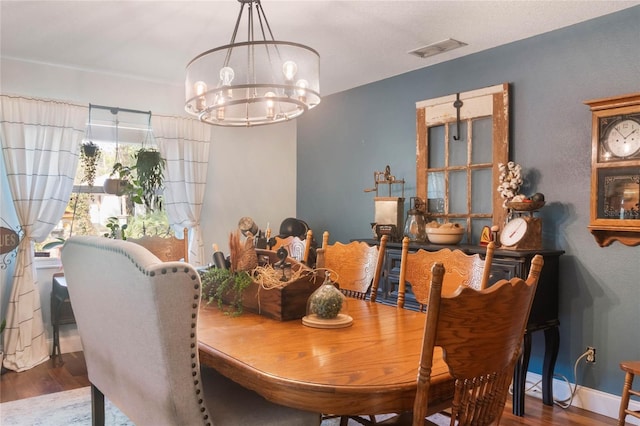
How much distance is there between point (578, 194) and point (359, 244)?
152 cm

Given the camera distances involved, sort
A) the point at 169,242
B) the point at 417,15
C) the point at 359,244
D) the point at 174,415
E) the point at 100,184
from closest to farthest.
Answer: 1. the point at 174,415
2. the point at 359,244
3. the point at 417,15
4. the point at 169,242
5. the point at 100,184

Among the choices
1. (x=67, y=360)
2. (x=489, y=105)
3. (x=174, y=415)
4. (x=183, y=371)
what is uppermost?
(x=489, y=105)

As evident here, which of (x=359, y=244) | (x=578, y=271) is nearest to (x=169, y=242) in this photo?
(x=359, y=244)

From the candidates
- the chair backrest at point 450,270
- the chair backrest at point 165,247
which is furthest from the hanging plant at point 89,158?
the chair backrest at point 450,270

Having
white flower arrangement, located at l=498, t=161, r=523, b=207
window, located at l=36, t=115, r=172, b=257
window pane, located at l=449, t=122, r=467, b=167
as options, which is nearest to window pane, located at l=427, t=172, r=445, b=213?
window pane, located at l=449, t=122, r=467, b=167

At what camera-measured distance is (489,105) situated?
3418 millimetres

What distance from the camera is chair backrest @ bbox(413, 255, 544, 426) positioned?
1085 mm

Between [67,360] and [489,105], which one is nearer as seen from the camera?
[489,105]

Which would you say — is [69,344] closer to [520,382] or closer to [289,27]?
[289,27]

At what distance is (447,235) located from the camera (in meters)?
3.34

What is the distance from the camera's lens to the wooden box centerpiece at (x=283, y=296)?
183 cm

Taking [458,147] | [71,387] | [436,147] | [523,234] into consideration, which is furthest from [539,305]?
[71,387]

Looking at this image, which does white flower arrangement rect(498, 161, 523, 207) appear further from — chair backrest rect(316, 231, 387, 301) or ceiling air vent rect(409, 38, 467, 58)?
chair backrest rect(316, 231, 387, 301)

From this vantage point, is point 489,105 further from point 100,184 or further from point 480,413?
point 100,184
